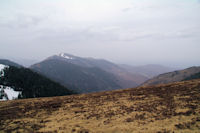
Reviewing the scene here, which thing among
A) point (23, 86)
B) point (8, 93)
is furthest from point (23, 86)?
point (8, 93)

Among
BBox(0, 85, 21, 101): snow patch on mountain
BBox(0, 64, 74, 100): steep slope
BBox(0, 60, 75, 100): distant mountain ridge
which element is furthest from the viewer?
BBox(0, 64, 74, 100): steep slope

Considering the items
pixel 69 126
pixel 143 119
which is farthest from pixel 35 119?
pixel 143 119

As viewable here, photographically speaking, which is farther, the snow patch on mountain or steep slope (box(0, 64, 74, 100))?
steep slope (box(0, 64, 74, 100))

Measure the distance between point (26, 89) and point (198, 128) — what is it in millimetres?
120031

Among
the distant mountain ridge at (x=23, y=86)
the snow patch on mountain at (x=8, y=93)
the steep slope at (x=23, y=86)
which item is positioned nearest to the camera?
the snow patch on mountain at (x=8, y=93)

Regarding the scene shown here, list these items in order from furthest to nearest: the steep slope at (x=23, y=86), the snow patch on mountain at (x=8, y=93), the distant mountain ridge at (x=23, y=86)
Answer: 1. the steep slope at (x=23, y=86)
2. the distant mountain ridge at (x=23, y=86)
3. the snow patch on mountain at (x=8, y=93)

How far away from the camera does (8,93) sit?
92.1 m

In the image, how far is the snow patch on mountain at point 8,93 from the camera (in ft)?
279

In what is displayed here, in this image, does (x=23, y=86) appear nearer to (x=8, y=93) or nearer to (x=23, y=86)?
(x=23, y=86)

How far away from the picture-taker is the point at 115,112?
19031 mm

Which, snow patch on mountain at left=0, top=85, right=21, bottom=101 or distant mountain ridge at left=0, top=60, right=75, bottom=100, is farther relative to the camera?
distant mountain ridge at left=0, top=60, right=75, bottom=100

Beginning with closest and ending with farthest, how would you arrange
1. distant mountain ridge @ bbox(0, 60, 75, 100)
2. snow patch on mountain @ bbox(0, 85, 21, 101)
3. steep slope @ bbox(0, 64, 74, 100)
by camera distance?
snow patch on mountain @ bbox(0, 85, 21, 101)
distant mountain ridge @ bbox(0, 60, 75, 100)
steep slope @ bbox(0, 64, 74, 100)

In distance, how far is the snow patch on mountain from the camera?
85.0 meters

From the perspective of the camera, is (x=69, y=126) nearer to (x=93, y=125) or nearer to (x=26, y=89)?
(x=93, y=125)
